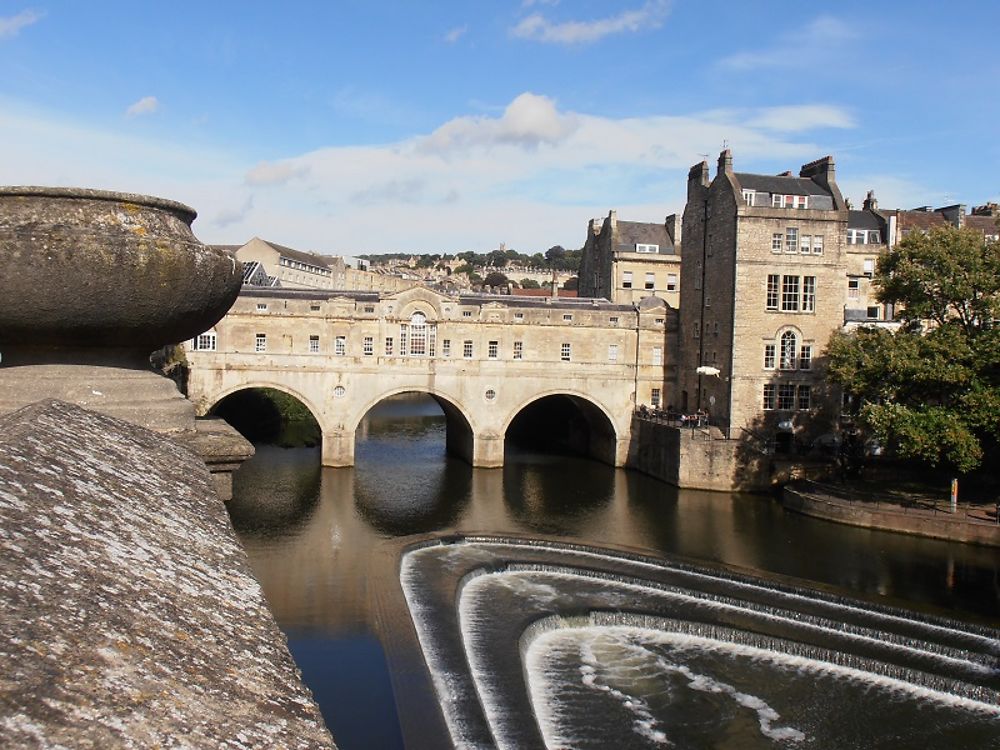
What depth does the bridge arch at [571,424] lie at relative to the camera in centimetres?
4503

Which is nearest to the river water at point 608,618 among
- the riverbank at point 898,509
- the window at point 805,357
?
the riverbank at point 898,509

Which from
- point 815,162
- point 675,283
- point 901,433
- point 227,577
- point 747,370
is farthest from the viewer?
point 675,283

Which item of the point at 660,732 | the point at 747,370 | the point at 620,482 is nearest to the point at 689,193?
the point at 747,370

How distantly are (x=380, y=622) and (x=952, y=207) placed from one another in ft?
167

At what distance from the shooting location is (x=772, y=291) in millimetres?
41469

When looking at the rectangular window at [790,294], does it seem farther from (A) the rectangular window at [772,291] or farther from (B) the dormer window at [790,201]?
(B) the dormer window at [790,201]

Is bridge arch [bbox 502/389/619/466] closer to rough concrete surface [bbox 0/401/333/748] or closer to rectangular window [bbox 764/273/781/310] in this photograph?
rectangular window [bbox 764/273/781/310]

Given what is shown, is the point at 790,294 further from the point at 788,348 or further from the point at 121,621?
the point at 121,621

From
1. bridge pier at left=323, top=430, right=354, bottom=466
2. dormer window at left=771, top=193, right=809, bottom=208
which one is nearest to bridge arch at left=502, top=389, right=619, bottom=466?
bridge pier at left=323, top=430, right=354, bottom=466

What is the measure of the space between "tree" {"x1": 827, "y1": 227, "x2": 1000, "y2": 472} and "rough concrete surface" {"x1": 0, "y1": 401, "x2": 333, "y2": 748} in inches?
1249

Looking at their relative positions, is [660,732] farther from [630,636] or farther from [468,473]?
[468,473]

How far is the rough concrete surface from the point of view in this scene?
2.25m

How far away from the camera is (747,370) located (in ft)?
135

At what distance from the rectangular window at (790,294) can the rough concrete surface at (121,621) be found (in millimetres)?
40318
